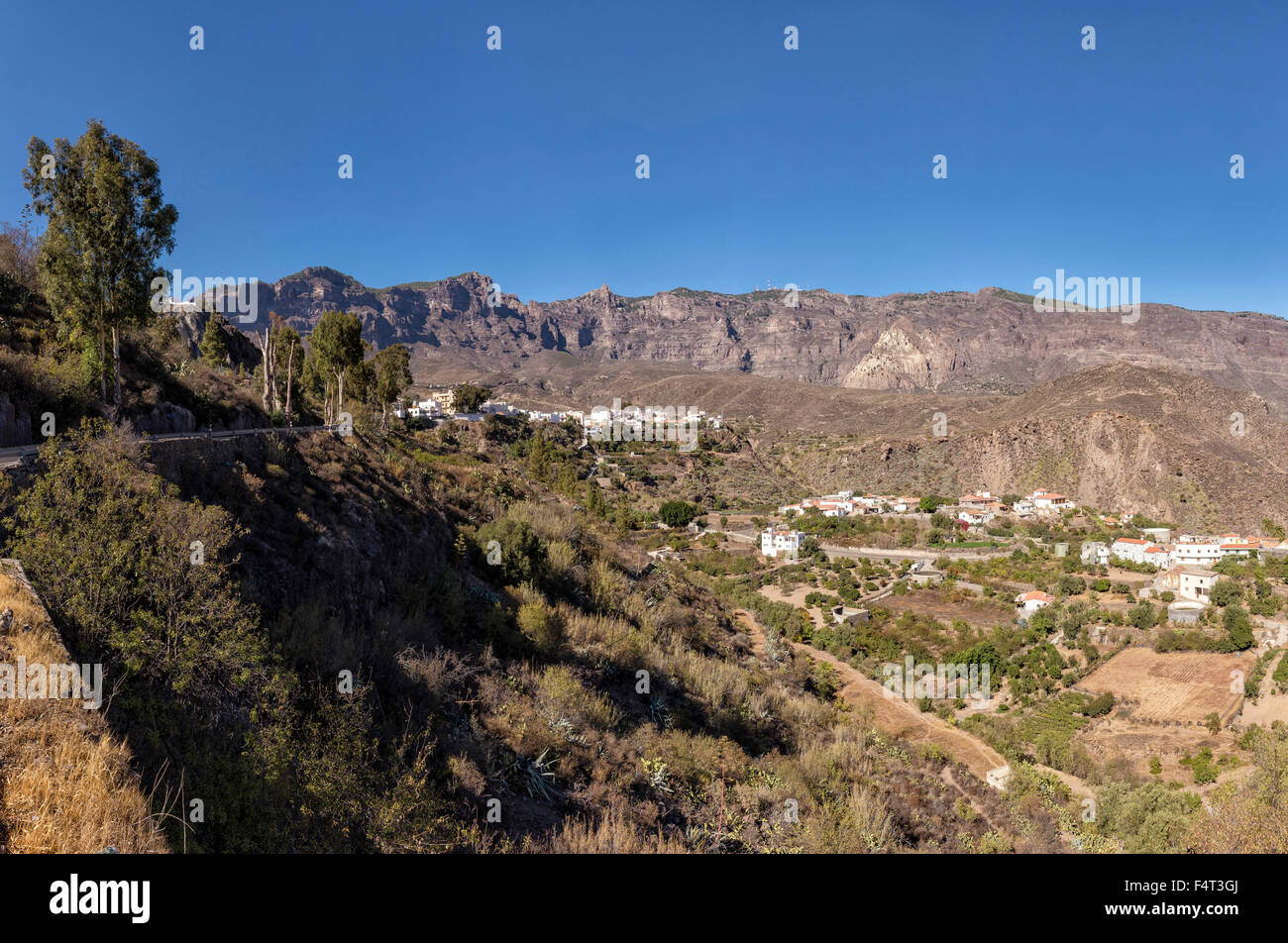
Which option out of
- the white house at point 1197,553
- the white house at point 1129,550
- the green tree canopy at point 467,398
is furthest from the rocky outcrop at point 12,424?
the green tree canopy at point 467,398

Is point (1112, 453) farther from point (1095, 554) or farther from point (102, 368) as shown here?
point (102, 368)

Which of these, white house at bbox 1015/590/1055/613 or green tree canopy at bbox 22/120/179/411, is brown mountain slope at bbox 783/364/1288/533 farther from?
green tree canopy at bbox 22/120/179/411

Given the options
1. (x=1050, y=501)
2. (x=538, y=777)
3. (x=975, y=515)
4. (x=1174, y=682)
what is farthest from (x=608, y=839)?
(x=1050, y=501)

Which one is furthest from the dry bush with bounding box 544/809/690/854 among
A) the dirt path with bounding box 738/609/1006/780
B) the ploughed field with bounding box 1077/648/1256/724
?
the ploughed field with bounding box 1077/648/1256/724

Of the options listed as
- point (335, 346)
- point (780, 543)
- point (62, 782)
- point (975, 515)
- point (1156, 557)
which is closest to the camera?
point (62, 782)

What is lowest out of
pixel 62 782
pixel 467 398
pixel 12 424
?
pixel 62 782
